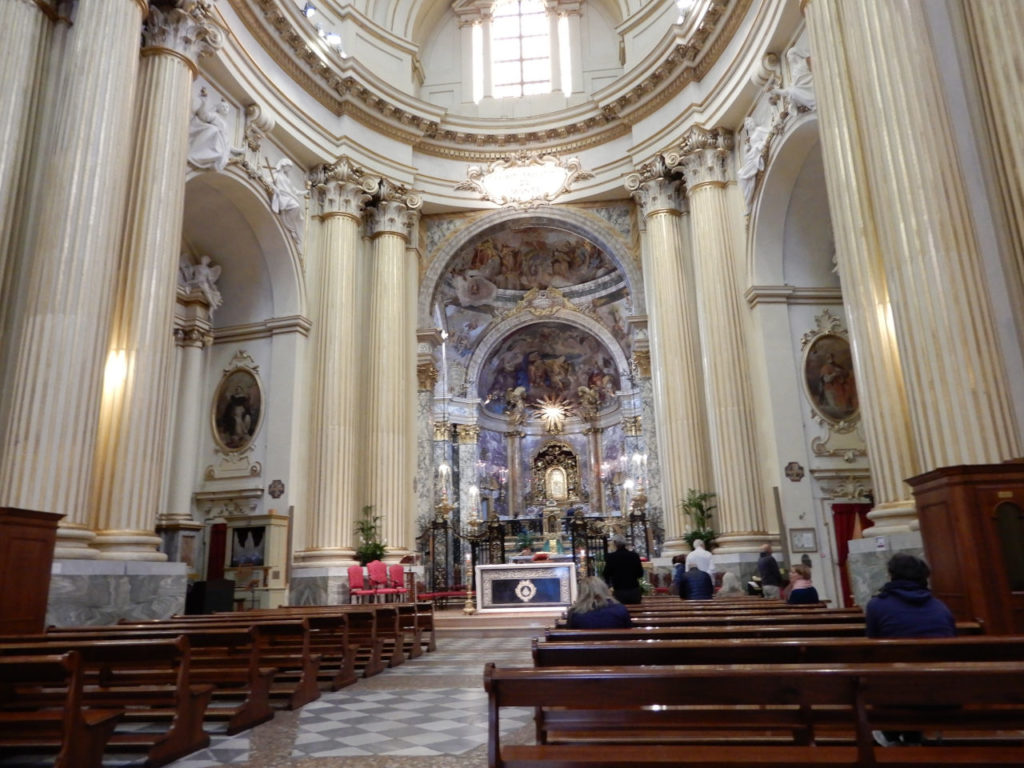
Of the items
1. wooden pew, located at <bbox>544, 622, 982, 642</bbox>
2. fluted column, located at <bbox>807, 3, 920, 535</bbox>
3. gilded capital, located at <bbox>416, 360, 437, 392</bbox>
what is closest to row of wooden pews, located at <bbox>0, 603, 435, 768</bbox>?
wooden pew, located at <bbox>544, 622, 982, 642</bbox>

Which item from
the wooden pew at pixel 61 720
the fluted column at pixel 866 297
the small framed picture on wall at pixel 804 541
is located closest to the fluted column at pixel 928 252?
the fluted column at pixel 866 297

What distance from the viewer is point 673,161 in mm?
15055

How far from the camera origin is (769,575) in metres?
10.2

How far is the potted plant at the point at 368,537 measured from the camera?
45.2ft

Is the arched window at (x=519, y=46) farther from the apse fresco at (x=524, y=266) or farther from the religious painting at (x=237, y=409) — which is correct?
the religious painting at (x=237, y=409)

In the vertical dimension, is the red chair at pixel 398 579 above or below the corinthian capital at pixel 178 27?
below

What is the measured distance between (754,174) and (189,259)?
33.7 ft

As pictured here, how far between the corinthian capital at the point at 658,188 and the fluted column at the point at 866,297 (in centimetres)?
664

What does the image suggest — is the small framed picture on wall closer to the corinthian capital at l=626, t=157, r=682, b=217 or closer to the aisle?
the aisle

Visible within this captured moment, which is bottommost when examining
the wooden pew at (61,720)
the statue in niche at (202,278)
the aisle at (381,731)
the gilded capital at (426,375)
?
the aisle at (381,731)

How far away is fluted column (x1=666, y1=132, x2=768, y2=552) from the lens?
507 inches

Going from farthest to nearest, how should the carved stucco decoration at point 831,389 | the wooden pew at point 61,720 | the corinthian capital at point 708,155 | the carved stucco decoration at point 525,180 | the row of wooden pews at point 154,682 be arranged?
the carved stucco decoration at point 525,180 → the corinthian capital at point 708,155 → the carved stucco decoration at point 831,389 → the row of wooden pews at point 154,682 → the wooden pew at point 61,720

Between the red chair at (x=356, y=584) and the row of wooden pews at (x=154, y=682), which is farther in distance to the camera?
the red chair at (x=356, y=584)

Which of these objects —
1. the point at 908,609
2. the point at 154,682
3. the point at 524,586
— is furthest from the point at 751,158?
the point at 154,682
